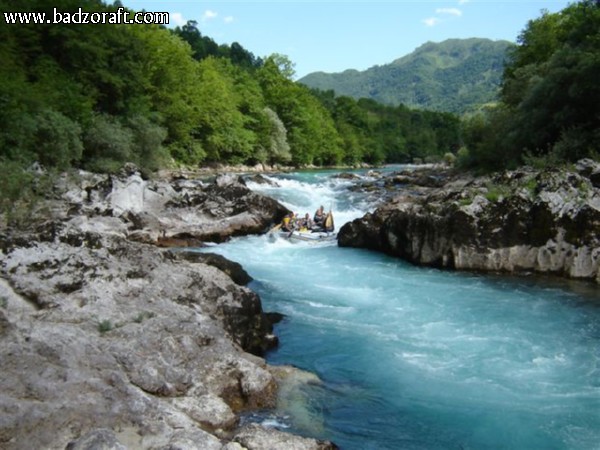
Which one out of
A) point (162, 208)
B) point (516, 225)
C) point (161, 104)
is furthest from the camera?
point (161, 104)

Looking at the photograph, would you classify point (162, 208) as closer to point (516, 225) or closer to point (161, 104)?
point (516, 225)

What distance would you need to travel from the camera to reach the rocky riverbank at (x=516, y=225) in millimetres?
12812

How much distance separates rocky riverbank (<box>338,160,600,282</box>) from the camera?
1281cm

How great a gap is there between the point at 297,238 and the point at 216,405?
13407 millimetres

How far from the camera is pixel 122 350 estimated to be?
5.67 m

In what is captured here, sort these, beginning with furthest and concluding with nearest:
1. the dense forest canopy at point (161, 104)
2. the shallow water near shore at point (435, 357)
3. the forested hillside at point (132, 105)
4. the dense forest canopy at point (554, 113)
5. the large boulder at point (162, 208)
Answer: the forested hillside at point (132, 105)
the dense forest canopy at point (161, 104)
the dense forest canopy at point (554, 113)
the large boulder at point (162, 208)
the shallow water near shore at point (435, 357)

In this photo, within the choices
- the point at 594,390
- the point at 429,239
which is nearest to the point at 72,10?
the point at 429,239

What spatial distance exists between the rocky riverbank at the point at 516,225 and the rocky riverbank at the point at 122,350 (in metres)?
7.47

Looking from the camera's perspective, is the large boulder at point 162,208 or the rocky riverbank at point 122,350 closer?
the rocky riverbank at point 122,350

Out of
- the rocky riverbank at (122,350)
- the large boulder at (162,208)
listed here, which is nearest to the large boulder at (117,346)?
the rocky riverbank at (122,350)

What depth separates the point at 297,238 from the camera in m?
18.9

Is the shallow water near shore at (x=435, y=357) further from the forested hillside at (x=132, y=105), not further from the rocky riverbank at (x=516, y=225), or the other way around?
the forested hillside at (x=132, y=105)

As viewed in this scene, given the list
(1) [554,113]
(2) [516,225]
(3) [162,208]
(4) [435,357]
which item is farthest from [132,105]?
(4) [435,357]

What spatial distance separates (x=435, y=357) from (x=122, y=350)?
5136mm
